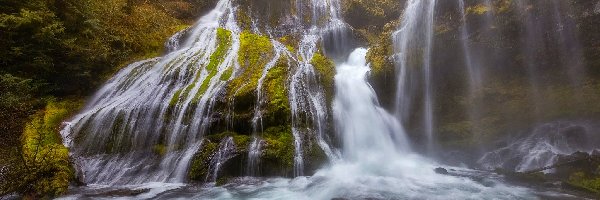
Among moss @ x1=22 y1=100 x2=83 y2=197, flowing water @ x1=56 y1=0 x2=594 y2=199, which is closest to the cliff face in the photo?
flowing water @ x1=56 y1=0 x2=594 y2=199

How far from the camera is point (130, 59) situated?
1449cm

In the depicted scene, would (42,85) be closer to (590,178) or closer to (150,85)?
(150,85)

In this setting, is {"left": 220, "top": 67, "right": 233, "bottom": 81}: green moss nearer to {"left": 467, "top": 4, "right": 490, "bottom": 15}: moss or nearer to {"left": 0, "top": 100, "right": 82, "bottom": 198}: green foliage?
{"left": 0, "top": 100, "right": 82, "bottom": 198}: green foliage

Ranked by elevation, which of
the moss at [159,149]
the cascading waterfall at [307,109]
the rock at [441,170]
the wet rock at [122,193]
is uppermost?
the cascading waterfall at [307,109]

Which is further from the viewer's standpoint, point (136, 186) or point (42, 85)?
point (42, 85)

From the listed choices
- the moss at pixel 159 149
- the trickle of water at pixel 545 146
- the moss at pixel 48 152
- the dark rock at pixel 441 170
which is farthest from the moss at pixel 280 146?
the trickle of water at pixel 545 146

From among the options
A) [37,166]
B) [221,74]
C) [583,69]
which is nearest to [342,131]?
[221,74]

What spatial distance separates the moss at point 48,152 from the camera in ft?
27.8

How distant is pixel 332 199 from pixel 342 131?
400cm

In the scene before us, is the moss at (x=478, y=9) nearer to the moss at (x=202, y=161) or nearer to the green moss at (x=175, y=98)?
the moss at (x=202, y=161)

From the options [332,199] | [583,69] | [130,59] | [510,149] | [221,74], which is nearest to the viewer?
[332,199]

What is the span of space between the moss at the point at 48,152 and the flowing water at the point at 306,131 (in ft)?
1.17

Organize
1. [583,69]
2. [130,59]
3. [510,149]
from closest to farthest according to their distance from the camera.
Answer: [583,69] → [510,149] → [130,59]

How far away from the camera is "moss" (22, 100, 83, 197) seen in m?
8.46
